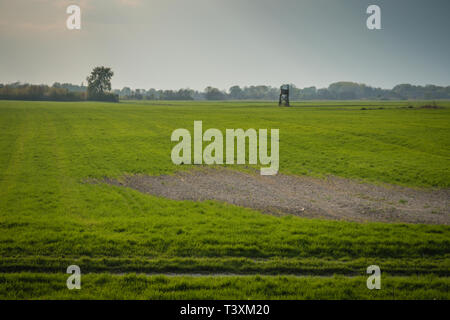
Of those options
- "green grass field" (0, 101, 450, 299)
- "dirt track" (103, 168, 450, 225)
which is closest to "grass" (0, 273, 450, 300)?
"green grass field" (0, 101, 450, 299)

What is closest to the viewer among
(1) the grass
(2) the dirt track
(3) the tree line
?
(1) the grass

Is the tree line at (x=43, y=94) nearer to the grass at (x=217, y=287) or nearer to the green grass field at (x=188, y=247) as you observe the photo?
the green grass field at (x=188, y=247)

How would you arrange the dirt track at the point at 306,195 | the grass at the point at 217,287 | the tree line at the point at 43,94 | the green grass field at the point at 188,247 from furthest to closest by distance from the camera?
the tree line at the point at 43,94
the dirt track at the point at 306,195
the green grass field at the point at 188,247
the grass at the point at 217,287

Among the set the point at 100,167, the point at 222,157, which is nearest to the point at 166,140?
the point at 222,157

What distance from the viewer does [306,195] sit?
734 inches

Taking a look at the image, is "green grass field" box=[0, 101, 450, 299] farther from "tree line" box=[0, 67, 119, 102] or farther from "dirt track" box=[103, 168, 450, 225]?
"tree line" box=[0, 67, 119, 102]

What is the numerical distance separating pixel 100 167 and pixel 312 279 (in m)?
19.9

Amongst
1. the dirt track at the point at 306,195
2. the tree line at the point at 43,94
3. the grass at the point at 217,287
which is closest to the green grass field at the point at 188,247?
the grass at the point at 217,287

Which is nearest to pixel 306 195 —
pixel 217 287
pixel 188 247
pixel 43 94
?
pixel 188 247

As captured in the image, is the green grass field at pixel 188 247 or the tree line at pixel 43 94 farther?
the tree line at pixel 43 94

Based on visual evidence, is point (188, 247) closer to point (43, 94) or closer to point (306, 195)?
point (306, 195)

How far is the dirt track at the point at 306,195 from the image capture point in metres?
15.3

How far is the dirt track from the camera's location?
1534 centimetres
